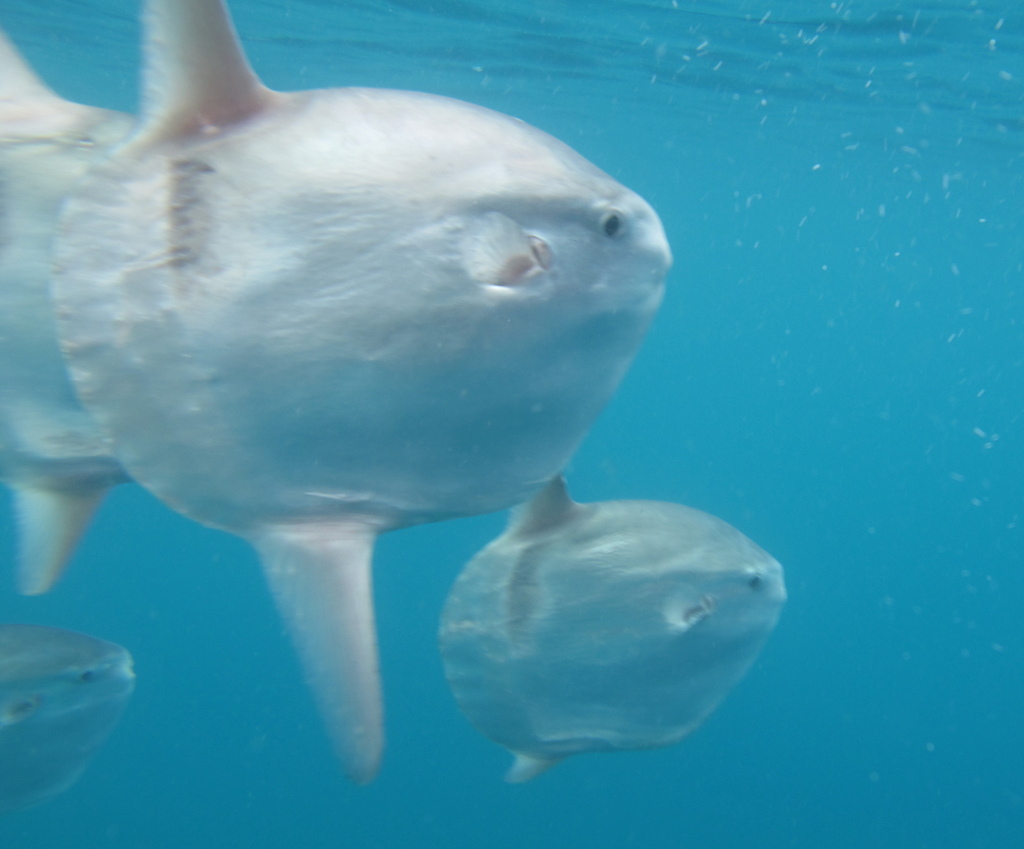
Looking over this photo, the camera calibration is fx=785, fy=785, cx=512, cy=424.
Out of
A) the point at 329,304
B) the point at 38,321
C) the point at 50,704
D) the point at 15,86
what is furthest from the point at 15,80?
the point at 50,704

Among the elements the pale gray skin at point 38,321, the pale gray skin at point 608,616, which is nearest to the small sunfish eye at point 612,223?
the pale gray skin at point 38,321

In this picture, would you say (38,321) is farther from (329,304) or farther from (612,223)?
(612,223)

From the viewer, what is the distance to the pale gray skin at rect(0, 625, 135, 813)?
436cm

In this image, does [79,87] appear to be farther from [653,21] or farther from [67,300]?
[67,300]

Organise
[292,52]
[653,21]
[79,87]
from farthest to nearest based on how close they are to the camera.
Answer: [79,87]
[292,52]
[653,21]

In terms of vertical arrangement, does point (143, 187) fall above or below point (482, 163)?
below

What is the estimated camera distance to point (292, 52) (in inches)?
644

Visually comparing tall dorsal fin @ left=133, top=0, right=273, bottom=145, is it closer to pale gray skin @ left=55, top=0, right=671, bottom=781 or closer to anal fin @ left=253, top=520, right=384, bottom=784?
pale gray skin @ left=55, top=0, right=671, bottom=781

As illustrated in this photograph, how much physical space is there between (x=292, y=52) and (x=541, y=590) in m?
16.3

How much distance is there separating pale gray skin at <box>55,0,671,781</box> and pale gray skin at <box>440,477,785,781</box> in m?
1.50

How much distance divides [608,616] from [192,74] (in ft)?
8.13

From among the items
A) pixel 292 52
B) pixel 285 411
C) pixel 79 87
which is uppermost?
pixel 285 411

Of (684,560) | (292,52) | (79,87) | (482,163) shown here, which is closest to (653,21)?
(292,52)

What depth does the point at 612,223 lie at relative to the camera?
1641 millimetres
